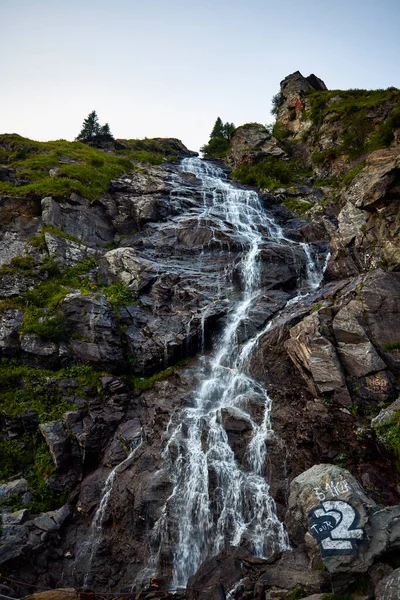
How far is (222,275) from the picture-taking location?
22328 millimetres

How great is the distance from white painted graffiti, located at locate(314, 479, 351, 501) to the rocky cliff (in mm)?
35

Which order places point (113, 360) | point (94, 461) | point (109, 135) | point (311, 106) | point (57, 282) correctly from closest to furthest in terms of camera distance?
point (94, 461), point (113, 360), point (57, 282), point (311, 106), point (109, 135)

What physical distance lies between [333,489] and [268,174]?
32322 mm

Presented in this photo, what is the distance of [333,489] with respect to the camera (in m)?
8.82

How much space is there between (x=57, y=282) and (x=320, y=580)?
755 inches

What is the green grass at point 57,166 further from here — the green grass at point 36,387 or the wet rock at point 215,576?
the wet rock at point 215,576

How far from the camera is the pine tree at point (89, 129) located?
49.4 meters

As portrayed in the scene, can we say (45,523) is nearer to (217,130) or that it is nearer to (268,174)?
(268,174)

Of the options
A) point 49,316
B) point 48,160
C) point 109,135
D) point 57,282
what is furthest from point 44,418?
point 109,135

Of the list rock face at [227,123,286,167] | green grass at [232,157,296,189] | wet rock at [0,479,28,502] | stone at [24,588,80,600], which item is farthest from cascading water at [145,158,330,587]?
rock face at [227,123,286,167]

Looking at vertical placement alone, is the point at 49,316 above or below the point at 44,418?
Answer: above

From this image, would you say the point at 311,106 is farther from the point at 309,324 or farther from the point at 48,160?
the point at 309,324

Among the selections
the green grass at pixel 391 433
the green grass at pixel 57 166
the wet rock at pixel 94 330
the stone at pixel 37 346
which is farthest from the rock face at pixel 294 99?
the green grass at pixel 391 433

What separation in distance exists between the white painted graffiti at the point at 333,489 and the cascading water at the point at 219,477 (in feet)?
9.63
